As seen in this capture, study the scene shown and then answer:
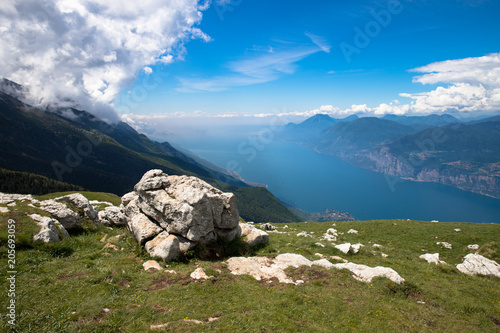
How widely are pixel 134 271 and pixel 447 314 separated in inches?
786

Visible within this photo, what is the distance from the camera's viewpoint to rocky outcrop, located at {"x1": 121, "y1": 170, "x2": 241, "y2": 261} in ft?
59.6

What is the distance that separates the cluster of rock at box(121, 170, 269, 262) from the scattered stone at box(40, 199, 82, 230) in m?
4.59

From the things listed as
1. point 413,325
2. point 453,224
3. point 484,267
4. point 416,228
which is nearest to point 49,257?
point 413,325

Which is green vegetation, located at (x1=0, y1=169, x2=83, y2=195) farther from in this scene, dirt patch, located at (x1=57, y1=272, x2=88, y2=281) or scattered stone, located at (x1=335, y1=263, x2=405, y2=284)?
scattered stone, located at (x1=335, y1=263, x2=405, y2=284)

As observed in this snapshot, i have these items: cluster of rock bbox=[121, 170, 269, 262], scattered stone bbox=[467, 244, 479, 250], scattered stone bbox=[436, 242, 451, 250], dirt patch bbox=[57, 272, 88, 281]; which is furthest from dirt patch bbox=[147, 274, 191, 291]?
scattered stone bbox=[467, 244, 479, 250]

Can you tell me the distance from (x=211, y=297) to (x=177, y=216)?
27.9 feet

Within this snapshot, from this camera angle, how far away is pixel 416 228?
118ft

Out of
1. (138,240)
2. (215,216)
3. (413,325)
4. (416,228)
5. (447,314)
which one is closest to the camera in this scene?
(413,325)

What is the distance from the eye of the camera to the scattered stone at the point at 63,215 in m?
19.4

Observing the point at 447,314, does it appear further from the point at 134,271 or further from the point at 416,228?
the point at 416,228

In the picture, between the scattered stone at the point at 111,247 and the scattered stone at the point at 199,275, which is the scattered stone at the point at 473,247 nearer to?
the scattered stone at the point at 199,275

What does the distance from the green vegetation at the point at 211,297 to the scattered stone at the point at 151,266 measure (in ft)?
1.70

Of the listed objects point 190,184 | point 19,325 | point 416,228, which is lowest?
point 416,228

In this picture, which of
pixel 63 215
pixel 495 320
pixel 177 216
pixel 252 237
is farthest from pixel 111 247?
pixel 495 320
